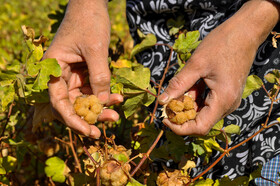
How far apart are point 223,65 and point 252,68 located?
1.46 feet

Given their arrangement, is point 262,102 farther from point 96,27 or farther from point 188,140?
point 96,27

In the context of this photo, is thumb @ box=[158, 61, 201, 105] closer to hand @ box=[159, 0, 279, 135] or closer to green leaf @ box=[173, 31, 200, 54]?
hand @ box=[159, 0, 279, 135]

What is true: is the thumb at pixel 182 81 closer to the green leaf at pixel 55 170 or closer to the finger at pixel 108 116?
the finger at pixel 108 116

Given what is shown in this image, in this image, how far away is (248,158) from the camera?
1.66 meters

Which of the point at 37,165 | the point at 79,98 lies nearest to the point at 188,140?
the point at 79,98

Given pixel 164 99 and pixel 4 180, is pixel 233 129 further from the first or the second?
pixel 4 180

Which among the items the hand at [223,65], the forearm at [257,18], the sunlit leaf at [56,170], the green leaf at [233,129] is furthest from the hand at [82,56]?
the forearm at [257,18]

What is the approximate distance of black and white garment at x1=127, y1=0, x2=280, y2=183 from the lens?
5.01 ft

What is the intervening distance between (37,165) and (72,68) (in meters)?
1.10

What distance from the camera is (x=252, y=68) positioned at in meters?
1.54

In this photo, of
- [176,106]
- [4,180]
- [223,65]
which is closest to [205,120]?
[176,106]

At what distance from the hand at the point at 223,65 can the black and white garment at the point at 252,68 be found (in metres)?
0.23

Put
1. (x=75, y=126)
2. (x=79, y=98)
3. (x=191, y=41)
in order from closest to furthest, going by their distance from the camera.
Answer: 1. (x=75, y=126)
2. (x=79, y=98)
3. (x=191, y=41)

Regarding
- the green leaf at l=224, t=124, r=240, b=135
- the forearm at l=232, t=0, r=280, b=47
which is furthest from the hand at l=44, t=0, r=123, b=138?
the forearm at l=232, t=0, r=280, b=47
